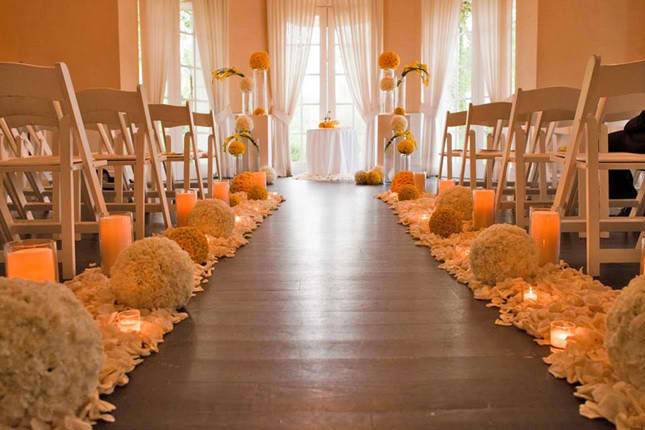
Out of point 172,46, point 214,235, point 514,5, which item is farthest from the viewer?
point 172,46

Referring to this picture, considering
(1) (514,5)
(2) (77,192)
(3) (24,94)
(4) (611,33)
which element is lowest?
(2) (77,192)

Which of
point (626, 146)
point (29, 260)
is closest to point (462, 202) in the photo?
point (626, 146)

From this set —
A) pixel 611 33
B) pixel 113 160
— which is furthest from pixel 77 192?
pixel 611 33

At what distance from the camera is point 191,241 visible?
9.23 feet

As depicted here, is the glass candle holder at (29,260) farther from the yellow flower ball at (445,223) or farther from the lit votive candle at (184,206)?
the yellow flower ball at (445,223)

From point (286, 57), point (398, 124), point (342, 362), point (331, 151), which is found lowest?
point (342, 362)

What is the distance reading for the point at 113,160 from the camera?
3600 mm

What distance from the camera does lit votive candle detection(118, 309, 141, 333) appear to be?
1.82 metres

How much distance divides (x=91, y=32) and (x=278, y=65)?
125 inches

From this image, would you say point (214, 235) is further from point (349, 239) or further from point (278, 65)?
point (278, 65)

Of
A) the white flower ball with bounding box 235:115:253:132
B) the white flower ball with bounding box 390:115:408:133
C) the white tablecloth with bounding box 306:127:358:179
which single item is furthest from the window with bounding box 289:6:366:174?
the white flower ball with bounding box 390:115:408:133

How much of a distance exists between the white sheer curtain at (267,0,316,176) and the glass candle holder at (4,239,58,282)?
27.8 ft

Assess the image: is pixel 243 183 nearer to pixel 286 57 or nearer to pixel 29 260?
pixel 29 260

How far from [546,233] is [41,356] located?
6.40ft
